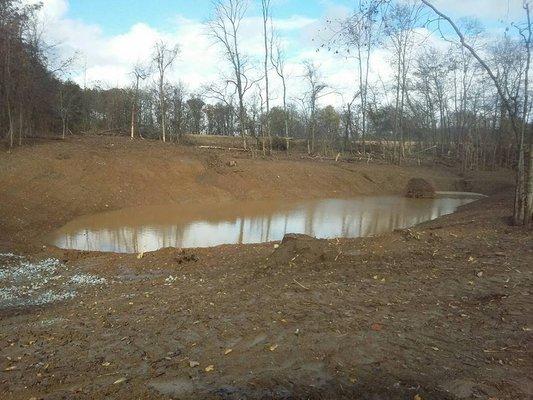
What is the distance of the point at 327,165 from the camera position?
33.2m

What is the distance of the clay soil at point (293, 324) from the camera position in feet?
12.0

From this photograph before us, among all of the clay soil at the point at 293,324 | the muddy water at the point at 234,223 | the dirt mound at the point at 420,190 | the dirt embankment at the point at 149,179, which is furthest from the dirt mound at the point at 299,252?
the dirt mound at the point at 420,190

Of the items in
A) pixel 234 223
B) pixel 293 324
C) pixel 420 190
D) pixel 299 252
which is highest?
pixel 299 252

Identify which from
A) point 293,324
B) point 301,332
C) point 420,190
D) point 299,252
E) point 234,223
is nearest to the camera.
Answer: point 301,332

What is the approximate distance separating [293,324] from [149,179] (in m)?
21.3

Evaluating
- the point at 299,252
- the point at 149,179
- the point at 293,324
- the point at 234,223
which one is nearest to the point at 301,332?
the point at 293,324

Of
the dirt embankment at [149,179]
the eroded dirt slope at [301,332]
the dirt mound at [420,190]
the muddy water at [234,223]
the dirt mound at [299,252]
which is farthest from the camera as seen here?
the dirt mound at [420,190]

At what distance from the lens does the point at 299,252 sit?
772 cm

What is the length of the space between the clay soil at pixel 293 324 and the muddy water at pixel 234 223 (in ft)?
12.6

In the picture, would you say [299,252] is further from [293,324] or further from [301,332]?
[301,332]

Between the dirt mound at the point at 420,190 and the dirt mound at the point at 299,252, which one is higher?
the dirt mound at the point at 299,252

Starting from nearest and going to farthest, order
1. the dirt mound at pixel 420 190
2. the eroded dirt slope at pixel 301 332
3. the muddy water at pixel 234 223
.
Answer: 1. the eroded dirt slope at pixel 301 332
2. the muddy water at pixel 234 223
3. the dirt mound at pixel 420 190

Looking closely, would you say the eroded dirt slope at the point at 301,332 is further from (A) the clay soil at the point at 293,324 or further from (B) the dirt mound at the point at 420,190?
(B) the dirt mound at the point at 420,190

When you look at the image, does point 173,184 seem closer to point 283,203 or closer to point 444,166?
point 283,203
